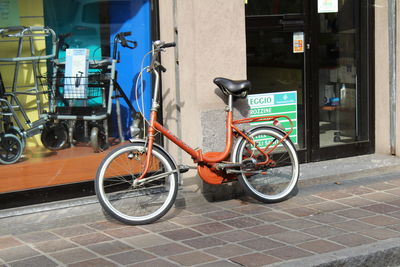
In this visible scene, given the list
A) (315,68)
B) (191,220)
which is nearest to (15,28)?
(191,220)

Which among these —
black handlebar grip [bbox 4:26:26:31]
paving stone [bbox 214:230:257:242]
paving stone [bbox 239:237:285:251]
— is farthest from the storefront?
paving stone [bbox 239:237:285:251]

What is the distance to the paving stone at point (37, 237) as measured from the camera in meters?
5.64

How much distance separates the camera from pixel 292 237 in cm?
554

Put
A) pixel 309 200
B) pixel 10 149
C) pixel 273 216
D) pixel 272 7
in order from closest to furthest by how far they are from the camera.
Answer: pixel 273 216, pixel 10 149, pixel 309 200, pixel 272 7

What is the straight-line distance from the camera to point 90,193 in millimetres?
6559

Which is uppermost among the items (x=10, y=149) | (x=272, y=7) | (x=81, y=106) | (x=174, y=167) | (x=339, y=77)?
(x=272, y=7)

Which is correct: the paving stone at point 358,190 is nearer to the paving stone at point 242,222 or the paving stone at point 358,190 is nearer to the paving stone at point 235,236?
the paving stone at point 242,222

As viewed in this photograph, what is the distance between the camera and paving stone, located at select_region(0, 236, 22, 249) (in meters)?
5.51

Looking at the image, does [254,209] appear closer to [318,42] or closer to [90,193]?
[90,193]

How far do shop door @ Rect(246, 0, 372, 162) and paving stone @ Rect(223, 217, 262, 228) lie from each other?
1708 mm

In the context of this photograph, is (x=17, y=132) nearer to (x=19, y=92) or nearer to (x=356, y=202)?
(x=19, y=92)

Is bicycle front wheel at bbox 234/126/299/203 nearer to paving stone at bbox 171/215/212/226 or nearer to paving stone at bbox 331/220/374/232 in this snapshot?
paving stone at bbox 171/215/212/226

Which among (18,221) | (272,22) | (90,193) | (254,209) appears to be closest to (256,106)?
(272,22)

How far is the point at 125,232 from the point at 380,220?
2.22 m
